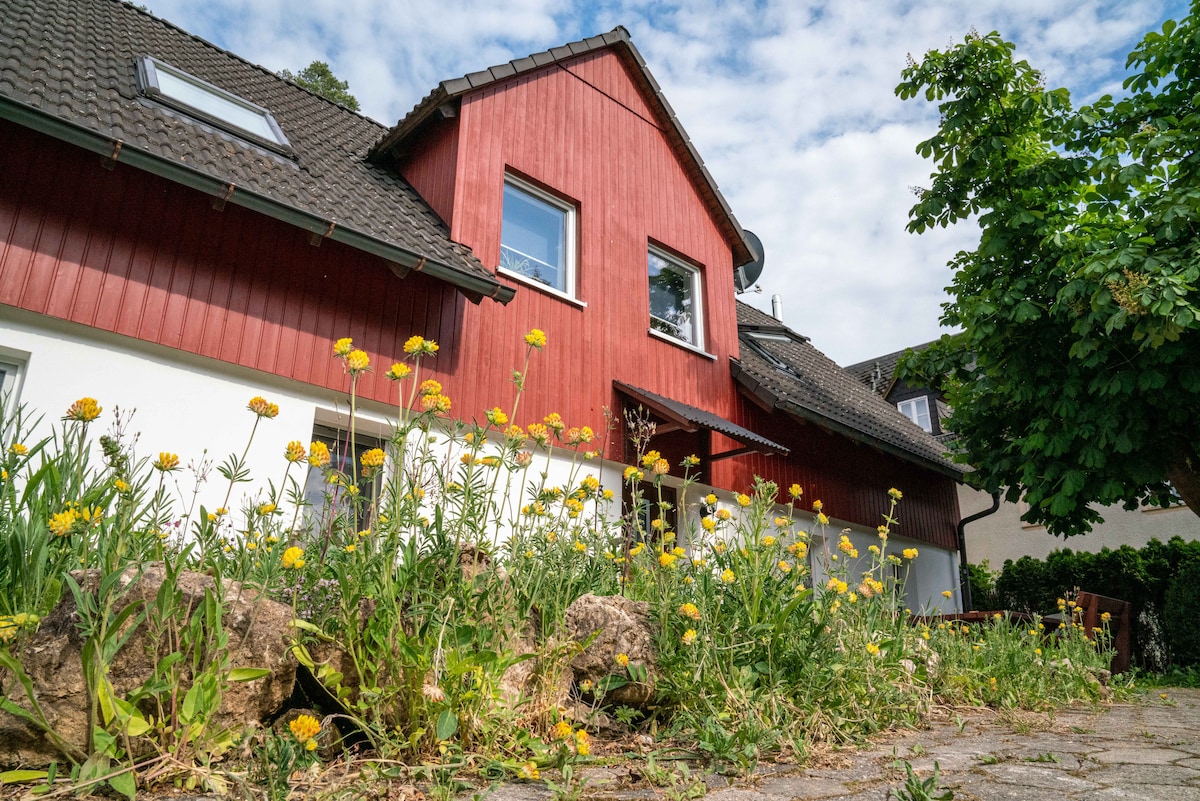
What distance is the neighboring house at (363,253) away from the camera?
525 cm

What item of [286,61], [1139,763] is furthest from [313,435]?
[286,61]

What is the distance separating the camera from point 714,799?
2105mm

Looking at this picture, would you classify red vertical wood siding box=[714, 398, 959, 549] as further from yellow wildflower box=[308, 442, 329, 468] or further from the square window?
yellow wildflower box=[308, 442, 329, 468]

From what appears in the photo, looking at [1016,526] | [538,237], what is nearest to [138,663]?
[538,237]

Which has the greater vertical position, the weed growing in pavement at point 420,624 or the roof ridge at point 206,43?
the roof ridge at point 206,43

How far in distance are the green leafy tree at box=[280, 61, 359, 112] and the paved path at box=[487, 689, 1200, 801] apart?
26873 mm

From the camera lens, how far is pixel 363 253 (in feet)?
22.1

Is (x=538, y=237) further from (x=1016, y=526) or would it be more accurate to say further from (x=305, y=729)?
(x=1016, y=526)

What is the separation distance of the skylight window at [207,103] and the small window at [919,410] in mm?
19024

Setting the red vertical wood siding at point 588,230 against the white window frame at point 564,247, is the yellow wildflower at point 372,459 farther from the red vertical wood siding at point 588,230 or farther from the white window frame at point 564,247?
the white window frame at point 564,247

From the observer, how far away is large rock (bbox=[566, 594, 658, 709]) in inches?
118

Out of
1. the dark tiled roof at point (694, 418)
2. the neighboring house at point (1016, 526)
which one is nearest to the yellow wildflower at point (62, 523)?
Result: the dark tiled roof at point (694, 418)

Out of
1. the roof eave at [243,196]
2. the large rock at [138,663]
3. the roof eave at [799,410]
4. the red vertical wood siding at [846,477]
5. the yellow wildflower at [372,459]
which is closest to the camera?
the large rock at [138,663]

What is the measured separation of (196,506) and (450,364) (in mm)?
2526
